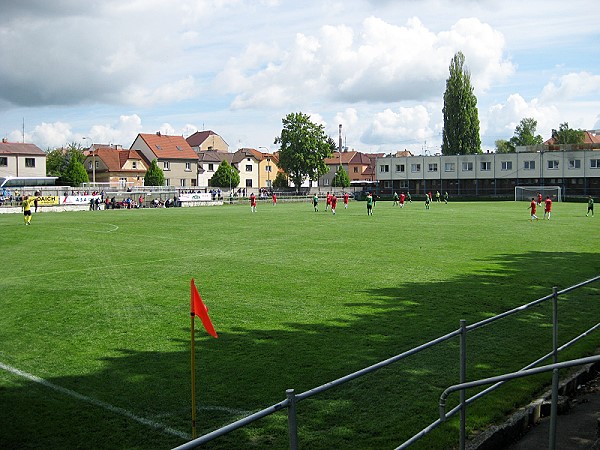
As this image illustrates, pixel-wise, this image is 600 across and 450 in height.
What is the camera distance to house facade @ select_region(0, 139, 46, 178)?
91250 mm

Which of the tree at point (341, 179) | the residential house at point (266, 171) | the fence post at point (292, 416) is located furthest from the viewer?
the residential house at point (266, 171)

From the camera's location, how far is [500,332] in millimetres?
8930

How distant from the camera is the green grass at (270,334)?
24.2ft

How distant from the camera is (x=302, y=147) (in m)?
109

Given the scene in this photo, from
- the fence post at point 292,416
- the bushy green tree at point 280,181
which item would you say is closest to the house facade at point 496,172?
the bushy green tree at point 280,181

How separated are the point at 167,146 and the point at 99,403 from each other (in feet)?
350

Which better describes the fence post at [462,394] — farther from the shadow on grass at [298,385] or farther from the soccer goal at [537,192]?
the soccer goal at [537,192]

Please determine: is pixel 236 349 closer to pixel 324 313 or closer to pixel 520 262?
pixel 324 313

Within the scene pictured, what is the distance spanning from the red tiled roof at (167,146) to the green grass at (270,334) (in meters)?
85.2

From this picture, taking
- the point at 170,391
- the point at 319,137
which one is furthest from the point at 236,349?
the point at 319,137

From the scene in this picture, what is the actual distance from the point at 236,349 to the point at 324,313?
3164mm

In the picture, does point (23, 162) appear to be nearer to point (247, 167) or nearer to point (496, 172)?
point (247, 167)

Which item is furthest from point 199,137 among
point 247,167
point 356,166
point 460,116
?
point 460,116

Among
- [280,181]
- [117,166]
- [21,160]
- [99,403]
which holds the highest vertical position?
[21,160]
